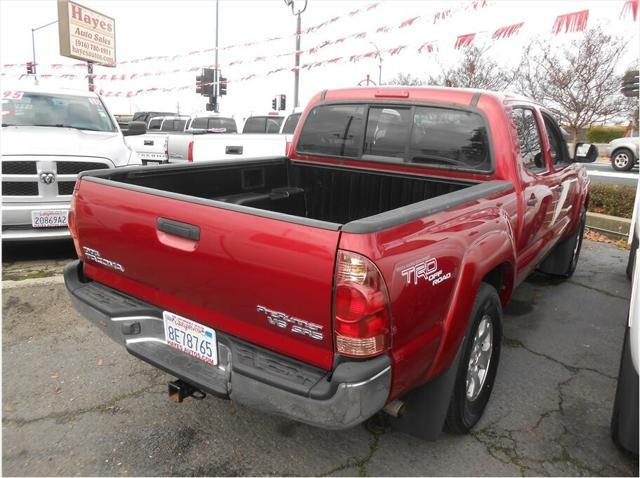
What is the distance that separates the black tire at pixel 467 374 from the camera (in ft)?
8.14

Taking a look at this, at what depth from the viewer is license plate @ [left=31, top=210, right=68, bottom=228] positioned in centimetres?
516

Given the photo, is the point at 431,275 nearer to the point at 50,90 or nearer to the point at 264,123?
the point at 50,90

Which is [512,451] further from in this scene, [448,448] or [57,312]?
[57,312]

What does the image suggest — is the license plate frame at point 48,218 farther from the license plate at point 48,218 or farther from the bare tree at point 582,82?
the bare tree at point 582,82

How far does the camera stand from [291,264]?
1.88m

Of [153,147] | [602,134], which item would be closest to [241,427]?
[153,147]

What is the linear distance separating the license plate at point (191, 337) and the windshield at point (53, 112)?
500 centimetres

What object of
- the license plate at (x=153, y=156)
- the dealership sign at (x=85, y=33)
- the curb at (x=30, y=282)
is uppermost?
the dealership sign at (x=85, y=33)

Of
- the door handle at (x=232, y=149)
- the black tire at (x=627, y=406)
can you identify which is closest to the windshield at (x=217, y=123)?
the door handle at (x=232, y=149)

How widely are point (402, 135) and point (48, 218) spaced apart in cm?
386

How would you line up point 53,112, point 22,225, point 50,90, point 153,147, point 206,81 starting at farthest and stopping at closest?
point 206,81, point 153,147, point 50,90, point 53,112, point 22,225

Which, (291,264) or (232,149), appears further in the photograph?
(232,149)

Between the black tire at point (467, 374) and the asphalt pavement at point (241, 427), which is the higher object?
the black tire at point (467, 374)

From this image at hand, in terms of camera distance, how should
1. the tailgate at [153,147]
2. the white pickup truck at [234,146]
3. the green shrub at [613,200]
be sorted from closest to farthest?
the white pickup truck at [234,146] → the green shrub at [613,200] → the tailgate at [153,147]
